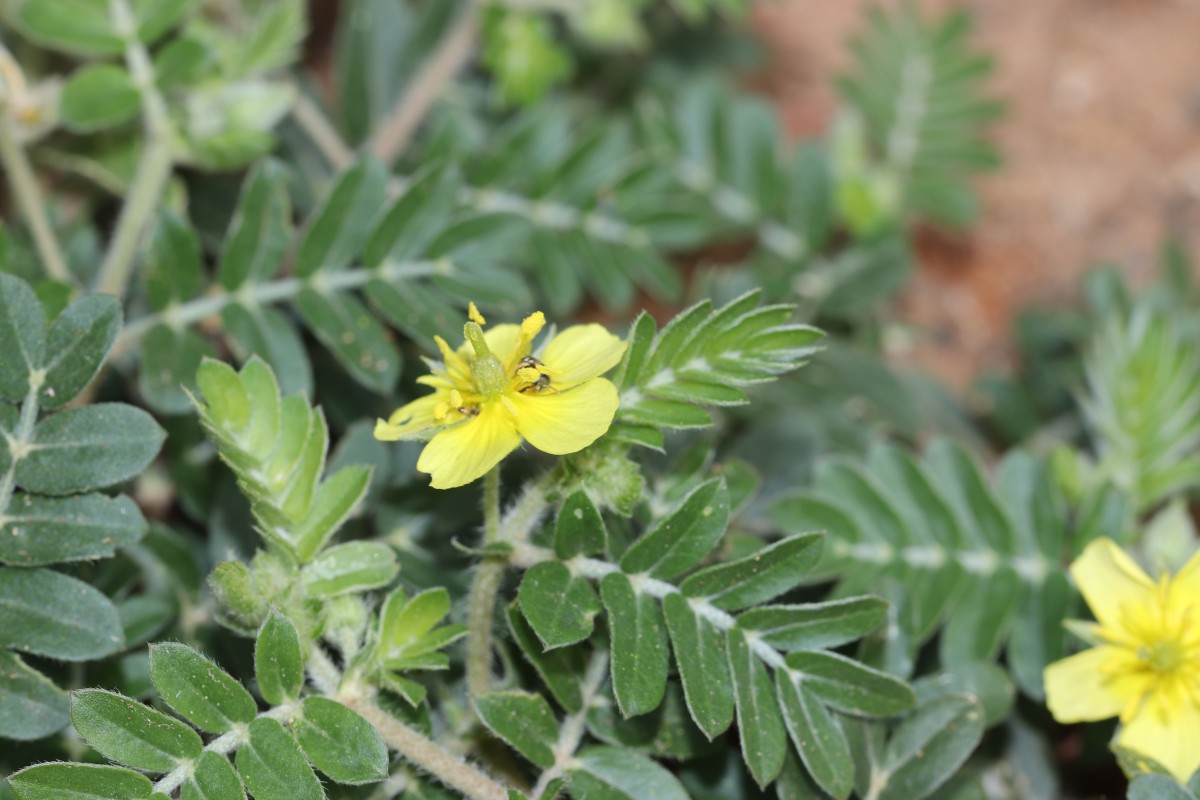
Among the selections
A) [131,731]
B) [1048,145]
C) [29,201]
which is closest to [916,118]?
[1048,145]

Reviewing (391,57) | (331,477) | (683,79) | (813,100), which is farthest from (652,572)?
(813,100)

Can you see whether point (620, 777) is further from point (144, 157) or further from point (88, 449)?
point (144, 157)

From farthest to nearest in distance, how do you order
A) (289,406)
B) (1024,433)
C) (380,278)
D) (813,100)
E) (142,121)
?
(813,100) → (1024,433) → (142,121) → (380,278) → (289,406)

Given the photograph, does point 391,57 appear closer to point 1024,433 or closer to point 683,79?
point 683,79

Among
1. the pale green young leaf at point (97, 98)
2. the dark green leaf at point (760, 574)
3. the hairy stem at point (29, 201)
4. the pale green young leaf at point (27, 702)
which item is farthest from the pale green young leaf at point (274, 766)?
the pale green young leaf at point (97, 98)

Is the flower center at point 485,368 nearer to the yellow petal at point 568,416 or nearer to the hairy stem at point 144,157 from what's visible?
the yellow petal at point 568,416

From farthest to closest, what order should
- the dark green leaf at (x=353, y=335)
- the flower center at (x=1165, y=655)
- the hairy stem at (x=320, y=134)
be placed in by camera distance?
the hairy stem at (x=320, y=134) → the dark green leaf at (x=353, y=335) → the flower center at (x=1165, y=655)
